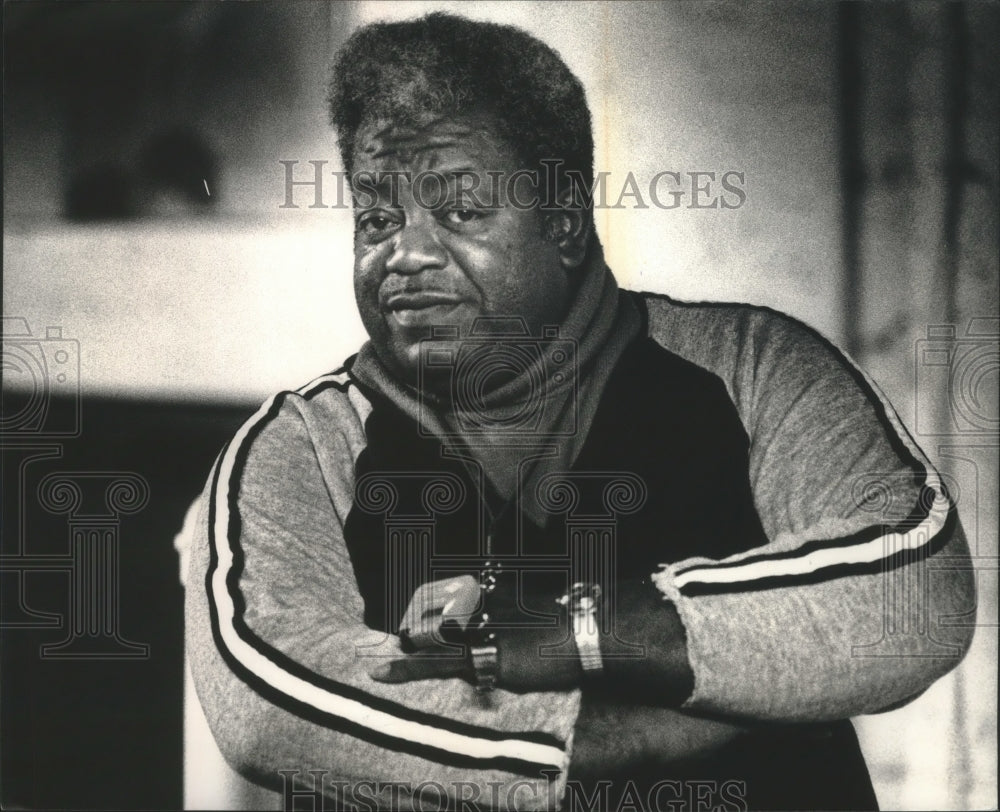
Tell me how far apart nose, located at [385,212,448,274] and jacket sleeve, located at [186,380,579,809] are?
26cm

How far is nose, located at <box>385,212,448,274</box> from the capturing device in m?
1.66

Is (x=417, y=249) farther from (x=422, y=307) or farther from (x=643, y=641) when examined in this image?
(x=643, y=641)

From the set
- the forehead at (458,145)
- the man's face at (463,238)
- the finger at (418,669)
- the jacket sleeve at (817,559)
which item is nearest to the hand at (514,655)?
the finger at (418,669)

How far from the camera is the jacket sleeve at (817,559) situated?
59.6 inches

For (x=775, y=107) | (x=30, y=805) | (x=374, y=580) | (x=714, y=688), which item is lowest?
(x=30, y=805)

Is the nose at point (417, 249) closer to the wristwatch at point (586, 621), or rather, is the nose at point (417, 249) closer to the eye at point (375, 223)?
the eye at point (375, 223)

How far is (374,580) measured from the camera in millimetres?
1653

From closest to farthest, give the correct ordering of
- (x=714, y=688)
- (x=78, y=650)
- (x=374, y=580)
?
(x=714, y=688) < (x=374, y=580) < (x=78, y=650)

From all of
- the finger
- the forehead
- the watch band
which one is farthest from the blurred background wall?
the watch band

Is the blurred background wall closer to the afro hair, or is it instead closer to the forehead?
the afro hair

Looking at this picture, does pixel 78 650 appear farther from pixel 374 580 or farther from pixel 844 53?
pixel 844 53

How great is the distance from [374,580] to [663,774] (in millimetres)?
460

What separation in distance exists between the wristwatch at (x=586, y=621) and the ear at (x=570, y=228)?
0.44 metres

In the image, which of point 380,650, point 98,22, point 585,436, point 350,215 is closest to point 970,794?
point 585,436
